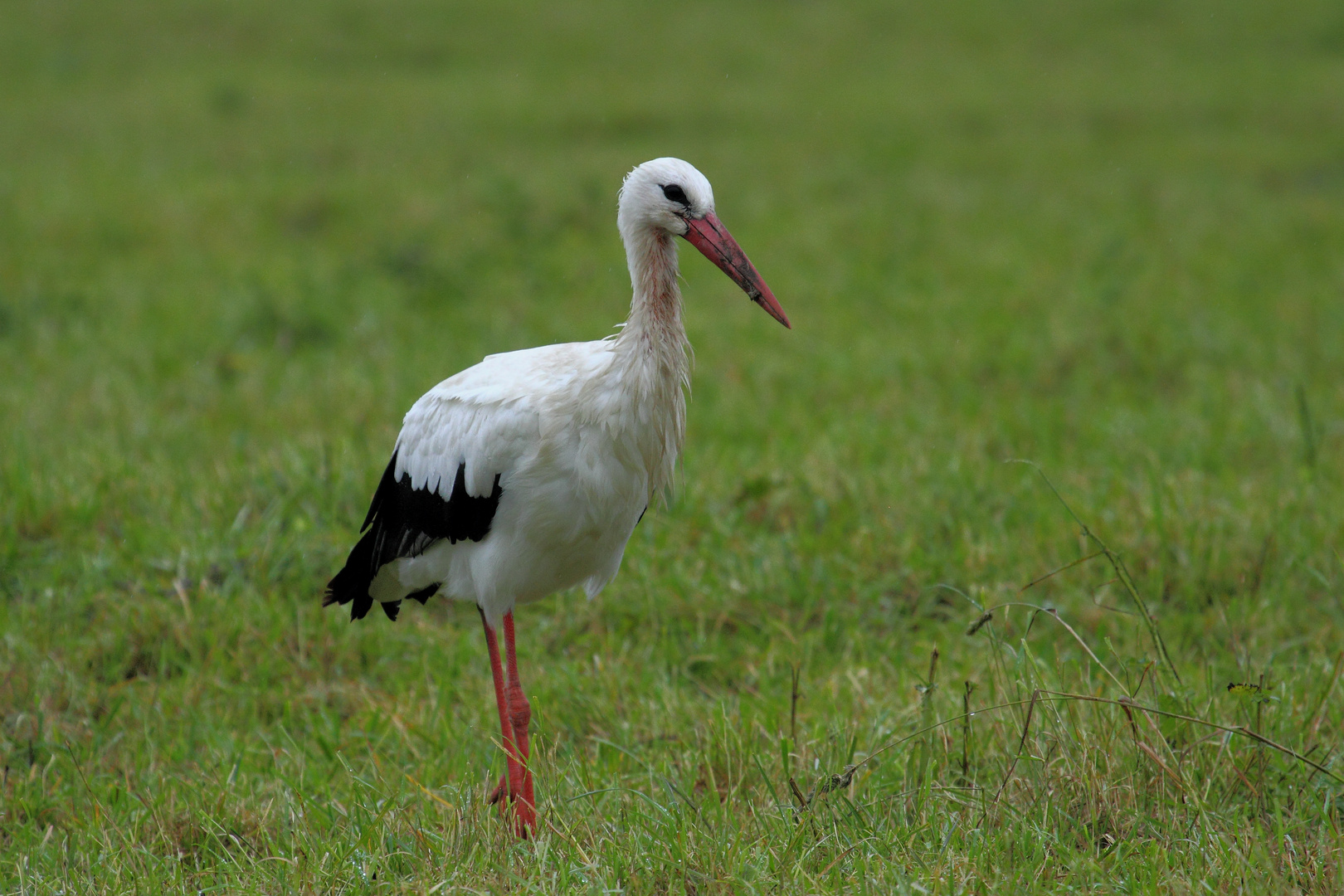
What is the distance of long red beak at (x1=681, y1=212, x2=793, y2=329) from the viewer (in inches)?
109

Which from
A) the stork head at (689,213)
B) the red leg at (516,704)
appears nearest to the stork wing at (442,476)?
the red leg at (516,704)

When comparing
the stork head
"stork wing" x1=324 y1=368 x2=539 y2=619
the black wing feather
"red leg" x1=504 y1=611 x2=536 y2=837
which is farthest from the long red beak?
"red leg" x1=504 y1=611 x2=536 y2=837

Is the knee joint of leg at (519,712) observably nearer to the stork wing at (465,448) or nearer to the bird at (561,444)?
the bird at (561,444)

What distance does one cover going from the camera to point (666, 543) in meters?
4.23

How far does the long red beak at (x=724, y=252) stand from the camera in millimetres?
2762

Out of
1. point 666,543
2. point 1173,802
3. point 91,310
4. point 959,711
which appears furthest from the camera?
point 91,310

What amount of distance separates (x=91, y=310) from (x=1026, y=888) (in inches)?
247

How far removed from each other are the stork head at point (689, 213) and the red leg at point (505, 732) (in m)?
1.05

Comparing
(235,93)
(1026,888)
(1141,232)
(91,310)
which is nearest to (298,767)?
(1026,888)

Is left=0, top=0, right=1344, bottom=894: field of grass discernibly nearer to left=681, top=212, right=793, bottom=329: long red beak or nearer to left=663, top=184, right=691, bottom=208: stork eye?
left=681, top=212, right=793, bottom=329: long red beak

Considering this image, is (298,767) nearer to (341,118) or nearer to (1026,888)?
(1026,888)

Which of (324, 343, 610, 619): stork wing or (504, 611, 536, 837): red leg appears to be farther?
(504, 611, 536, 837): red leg

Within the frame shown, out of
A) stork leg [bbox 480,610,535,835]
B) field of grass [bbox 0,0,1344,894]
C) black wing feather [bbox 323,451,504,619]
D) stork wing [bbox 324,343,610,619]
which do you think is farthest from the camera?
black wing feather [bbox 323,451,504,619]

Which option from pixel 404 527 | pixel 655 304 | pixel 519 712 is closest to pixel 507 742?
pixel 519 712
